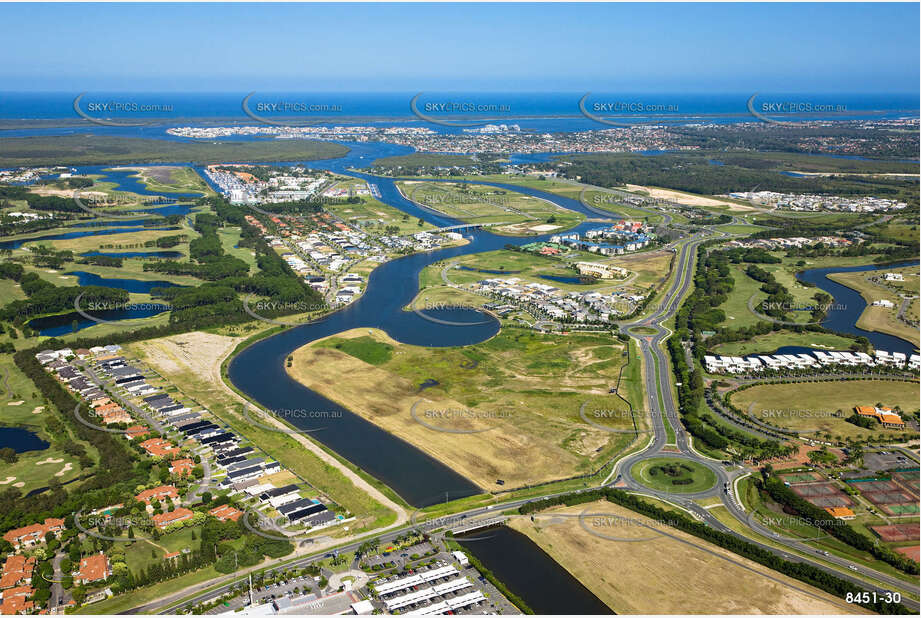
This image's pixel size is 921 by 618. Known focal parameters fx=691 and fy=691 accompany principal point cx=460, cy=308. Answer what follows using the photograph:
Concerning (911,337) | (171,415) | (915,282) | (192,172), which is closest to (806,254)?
(915,282)

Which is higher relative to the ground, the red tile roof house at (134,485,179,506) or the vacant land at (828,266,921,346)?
the vacant land at (828,266,921,346)

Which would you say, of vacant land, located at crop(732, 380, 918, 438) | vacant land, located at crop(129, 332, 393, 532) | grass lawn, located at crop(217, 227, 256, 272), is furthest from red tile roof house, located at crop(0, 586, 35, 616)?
grass lawn, located at crop(217, 227, 256, 272)

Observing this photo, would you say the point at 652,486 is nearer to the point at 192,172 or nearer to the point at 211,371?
the point at 211,371

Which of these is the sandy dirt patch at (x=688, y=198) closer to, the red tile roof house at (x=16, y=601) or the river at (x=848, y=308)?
the river at (x=848, y=308)

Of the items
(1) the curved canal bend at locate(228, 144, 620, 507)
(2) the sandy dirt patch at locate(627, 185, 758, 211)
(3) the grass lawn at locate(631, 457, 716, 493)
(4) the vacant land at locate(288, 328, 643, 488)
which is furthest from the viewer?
(2) the sandy dirt patch at locate(627, 185, 758, 211)

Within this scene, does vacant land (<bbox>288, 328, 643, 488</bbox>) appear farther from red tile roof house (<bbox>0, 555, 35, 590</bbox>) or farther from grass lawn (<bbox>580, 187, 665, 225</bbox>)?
grass lawn (<bbox>580, 187, 665, 225</bbox>)

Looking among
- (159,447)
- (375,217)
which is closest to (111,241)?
(375,217)

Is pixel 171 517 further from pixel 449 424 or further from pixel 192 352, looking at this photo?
pixel 192 352
